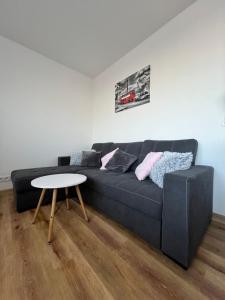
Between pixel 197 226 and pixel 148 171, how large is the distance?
65cm

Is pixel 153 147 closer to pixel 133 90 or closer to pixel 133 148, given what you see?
pixel 133 148

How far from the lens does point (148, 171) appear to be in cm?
157

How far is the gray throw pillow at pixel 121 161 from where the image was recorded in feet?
6.67

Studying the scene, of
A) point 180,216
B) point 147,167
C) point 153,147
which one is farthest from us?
point 153,147

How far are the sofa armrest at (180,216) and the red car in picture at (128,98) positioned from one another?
6.16 feet

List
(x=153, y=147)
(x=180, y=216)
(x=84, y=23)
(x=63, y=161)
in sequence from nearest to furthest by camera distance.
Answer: (x=180, y=216) → (x=153, y=147) → (x=84, y=23) → (x=63, y=161)

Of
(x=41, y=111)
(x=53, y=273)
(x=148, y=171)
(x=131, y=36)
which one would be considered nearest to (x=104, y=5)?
(x=131, y=36)

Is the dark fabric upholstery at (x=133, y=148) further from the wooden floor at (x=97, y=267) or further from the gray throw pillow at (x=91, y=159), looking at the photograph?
the wooden floor at (x=97, y=267)

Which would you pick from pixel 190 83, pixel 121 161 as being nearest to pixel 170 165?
pixel 121 161

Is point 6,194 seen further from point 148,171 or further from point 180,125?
point 180,125

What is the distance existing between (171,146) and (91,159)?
1.36 meters

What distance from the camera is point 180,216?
0.92 m

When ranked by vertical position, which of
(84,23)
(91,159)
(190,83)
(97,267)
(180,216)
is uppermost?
(84,23)

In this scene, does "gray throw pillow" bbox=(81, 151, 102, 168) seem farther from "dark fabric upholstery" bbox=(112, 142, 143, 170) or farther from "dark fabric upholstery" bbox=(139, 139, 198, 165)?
"dark fabric upholstery" bbox=(139, 139, 198, 165)
